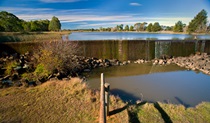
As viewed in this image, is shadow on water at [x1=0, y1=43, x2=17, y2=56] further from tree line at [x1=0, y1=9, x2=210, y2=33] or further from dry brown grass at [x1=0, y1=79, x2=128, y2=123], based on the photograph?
tree line at [x1=0, y1=9, x2=210, y2=33]

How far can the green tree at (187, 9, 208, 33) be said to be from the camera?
45256 mm

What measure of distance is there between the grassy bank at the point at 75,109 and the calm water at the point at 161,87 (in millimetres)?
944

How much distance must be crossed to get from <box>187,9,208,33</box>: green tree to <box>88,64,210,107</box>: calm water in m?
43.8

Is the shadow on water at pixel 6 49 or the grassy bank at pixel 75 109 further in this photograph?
the shadow on water at pixel 6 49

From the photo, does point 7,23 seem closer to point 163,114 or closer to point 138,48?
point 138,48

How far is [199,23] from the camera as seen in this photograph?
157 ft

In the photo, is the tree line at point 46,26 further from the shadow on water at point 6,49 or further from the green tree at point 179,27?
the shadow on water at point 6,49

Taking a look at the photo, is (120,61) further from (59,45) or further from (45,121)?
(45,121)

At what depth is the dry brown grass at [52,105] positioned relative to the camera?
11.7ft

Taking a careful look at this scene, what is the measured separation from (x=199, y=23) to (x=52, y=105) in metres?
55.1

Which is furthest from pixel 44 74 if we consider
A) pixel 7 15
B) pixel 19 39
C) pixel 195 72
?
pixel 7 15

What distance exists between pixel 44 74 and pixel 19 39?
24.8 feet

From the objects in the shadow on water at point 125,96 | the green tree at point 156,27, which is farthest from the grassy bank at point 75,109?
the green tree at point 156,27

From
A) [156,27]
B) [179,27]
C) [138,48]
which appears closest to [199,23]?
[179,27]
